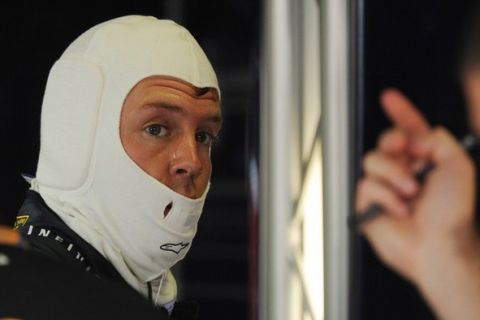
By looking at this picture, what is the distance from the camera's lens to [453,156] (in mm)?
1673

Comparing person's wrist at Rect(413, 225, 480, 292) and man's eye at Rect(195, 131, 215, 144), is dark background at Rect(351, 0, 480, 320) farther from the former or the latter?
man's eye at Rect(195, 131, 215, 144)

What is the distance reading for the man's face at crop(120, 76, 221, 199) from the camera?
1.55 m

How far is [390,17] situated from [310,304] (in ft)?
2.02

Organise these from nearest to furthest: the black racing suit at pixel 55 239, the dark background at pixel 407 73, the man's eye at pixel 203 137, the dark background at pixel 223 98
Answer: the black racing suit at pixel 55 239
the man's eye at pixel 203 137
the dark background at pixel 407 73
the dark background at pixel 223 98

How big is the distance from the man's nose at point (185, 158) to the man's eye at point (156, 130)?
4cm

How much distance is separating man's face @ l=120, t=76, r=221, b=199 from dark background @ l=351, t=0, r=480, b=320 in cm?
36

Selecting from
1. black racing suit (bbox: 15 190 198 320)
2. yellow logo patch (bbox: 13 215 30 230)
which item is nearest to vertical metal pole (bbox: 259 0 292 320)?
black racing suit (bbox: 15 190 198 320)

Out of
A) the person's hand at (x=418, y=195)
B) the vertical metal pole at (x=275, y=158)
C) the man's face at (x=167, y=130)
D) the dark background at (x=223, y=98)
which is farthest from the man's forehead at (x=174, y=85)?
the person's hand at (x=418, y=195)

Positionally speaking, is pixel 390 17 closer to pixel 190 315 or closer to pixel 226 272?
pixel 190 315

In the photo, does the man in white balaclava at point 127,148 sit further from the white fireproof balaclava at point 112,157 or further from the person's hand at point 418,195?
the person's hand at point 418,195

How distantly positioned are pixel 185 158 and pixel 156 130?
0.25 ft

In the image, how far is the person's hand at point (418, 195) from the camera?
1665mm

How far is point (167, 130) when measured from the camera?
1573 mm

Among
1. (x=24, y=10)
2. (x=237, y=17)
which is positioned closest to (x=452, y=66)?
(x=237, y=17)
